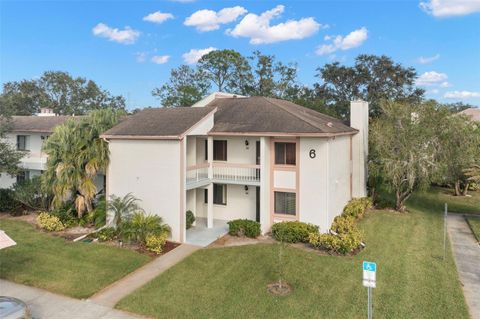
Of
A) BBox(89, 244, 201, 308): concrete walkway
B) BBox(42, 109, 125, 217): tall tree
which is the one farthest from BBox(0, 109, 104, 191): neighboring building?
BBox(89, 244, 201, 308): concrete walkway

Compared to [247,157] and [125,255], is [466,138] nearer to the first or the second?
[247,157]

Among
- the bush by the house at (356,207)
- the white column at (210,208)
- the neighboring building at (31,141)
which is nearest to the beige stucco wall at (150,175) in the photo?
the white column at (210,208)

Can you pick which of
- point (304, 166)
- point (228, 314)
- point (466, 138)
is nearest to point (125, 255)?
point (228, 314)

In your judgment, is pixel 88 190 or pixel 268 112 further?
pixel 268 112

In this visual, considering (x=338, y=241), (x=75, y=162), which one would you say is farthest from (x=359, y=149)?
(x=75, y=162)

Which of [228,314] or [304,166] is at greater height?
[304,166]

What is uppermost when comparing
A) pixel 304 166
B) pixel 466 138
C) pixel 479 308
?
pixel 466 138

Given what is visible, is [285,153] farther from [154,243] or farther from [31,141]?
[31,141]
